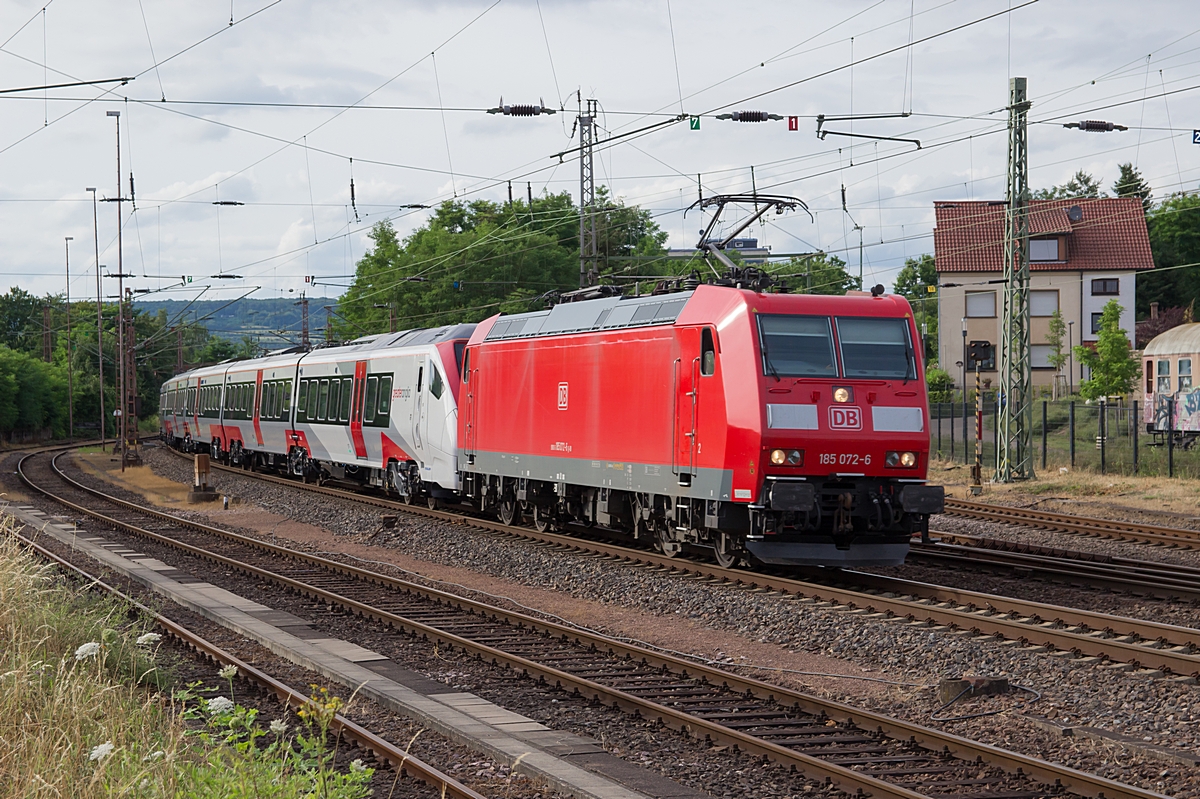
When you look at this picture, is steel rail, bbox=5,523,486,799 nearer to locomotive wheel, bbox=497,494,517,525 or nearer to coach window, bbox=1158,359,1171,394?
locomotive wheel, bbox=497,494,517,525

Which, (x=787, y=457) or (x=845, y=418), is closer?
(x=787, y=457)

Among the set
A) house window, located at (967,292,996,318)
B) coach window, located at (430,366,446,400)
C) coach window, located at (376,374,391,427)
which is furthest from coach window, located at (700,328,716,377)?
house window, located at (967,292,996,318)

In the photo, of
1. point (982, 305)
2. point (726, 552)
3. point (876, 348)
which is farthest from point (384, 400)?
point (982, 305)

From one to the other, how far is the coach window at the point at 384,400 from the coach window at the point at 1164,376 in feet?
87.1

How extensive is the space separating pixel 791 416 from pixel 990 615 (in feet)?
10.7

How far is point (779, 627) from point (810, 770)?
5133mm

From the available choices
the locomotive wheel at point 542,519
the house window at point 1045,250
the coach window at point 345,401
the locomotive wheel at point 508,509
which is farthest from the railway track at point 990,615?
the house window at point 1045,250

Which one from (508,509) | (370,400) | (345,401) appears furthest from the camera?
(345,401)

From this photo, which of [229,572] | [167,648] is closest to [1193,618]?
[167,648]

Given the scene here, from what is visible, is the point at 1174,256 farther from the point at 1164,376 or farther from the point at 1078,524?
the point at 1078,524

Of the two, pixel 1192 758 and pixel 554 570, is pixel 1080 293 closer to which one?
pixel 554 570

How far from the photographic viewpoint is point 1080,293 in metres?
62.5

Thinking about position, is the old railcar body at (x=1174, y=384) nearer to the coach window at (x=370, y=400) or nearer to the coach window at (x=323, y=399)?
the coach window at (x=370, y=400)

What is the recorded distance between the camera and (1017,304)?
28.7m
